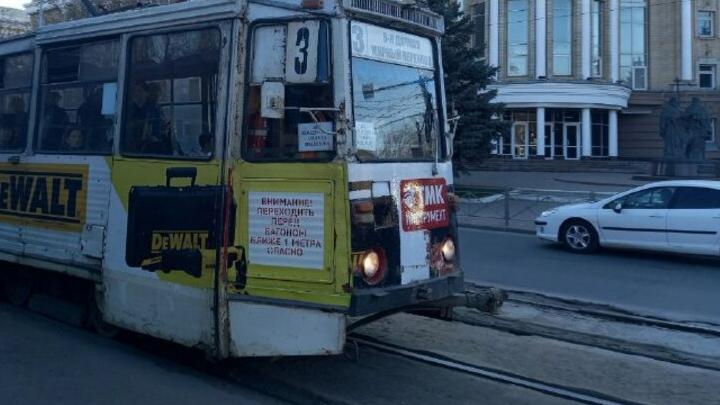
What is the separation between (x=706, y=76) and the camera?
51844 millimetres

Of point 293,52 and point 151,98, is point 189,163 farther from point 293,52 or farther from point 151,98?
point 293,52

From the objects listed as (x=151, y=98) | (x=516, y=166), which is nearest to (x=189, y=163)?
(x=151, y=98)

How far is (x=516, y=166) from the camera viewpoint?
41562 millimetres

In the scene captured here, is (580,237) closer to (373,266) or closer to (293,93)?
(373,266)

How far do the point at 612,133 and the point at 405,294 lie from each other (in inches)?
1755

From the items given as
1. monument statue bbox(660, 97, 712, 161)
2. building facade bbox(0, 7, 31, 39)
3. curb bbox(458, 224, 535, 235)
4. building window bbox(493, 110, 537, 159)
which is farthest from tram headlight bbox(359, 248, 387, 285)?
building window bbox(493, 110, 537, 159)

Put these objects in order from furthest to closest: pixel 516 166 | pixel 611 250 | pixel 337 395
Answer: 1. pixel 516 166
2. pixel 611 250
3. pixel 337 395

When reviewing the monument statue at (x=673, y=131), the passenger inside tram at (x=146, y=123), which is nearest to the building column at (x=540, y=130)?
the monument statue at (x=673, y=131)

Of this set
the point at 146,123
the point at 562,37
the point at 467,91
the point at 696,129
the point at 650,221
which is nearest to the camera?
the point at 146,123

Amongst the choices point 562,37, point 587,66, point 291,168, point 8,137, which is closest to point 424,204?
point 291,168

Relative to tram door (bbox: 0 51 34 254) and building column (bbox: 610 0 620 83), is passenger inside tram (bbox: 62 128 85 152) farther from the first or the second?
building column (bbox: 610 0 620 83)

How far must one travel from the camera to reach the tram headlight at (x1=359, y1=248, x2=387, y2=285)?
5.30m

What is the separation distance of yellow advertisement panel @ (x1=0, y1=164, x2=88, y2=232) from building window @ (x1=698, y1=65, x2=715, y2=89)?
52.5 m

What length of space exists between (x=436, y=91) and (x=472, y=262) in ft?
23.6
